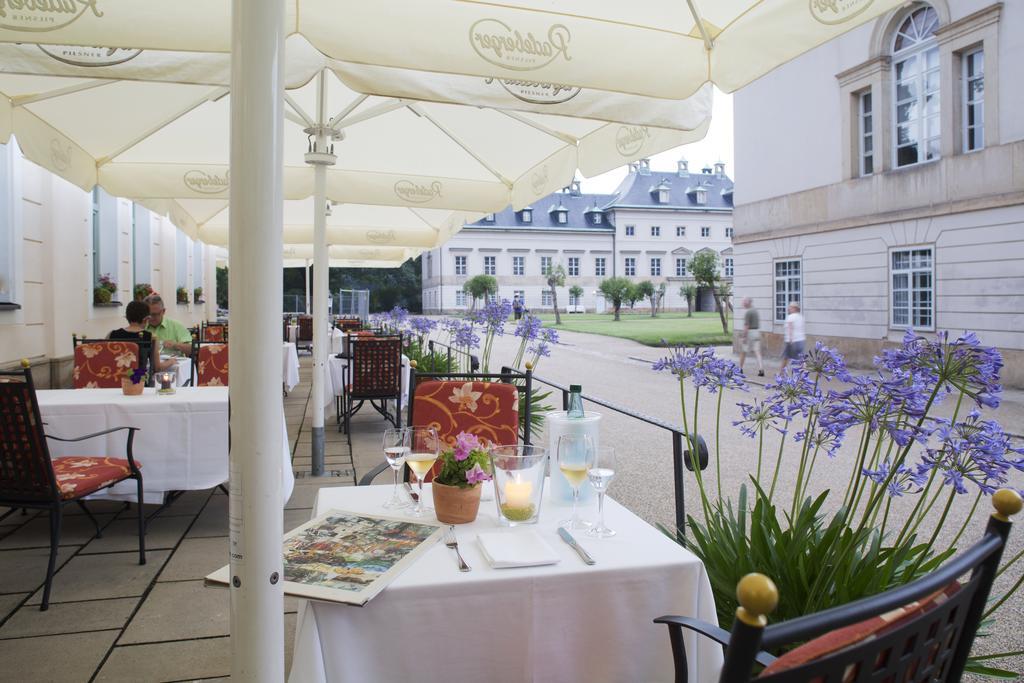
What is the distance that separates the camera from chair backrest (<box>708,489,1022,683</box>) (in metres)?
0.78

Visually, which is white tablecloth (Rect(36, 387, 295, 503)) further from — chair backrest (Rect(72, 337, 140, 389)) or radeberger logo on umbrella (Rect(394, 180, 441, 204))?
radeberger logo on umbrella (Rect(394, 180, 441, 204))

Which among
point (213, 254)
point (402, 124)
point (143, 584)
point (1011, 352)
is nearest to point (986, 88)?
point (1011, 352)

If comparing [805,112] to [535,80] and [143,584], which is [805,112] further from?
[143,584]

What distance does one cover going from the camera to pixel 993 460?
1.62 meters

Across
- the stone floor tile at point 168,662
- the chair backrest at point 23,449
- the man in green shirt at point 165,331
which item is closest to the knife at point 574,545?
the stone floor tile at point 168,662

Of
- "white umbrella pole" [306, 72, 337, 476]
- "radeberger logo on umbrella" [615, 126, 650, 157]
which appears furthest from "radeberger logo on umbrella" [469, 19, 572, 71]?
"white umbrella pole" [306, 72, 337, 476]

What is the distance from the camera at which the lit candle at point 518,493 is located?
1.80 meters

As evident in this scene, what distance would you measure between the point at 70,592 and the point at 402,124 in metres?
3.78

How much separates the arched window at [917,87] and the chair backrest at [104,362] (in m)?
Result: 14.0

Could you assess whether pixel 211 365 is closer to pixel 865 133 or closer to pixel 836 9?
pixel 836 9

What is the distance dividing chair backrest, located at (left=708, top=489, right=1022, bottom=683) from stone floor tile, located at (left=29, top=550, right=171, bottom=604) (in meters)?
3.04

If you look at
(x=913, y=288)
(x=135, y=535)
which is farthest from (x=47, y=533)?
(x=913, y=288)

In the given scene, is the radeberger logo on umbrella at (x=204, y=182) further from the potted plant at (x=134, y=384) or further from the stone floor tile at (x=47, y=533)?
the stone floor tile at (x=47, y=533)

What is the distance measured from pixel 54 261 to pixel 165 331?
155cm
